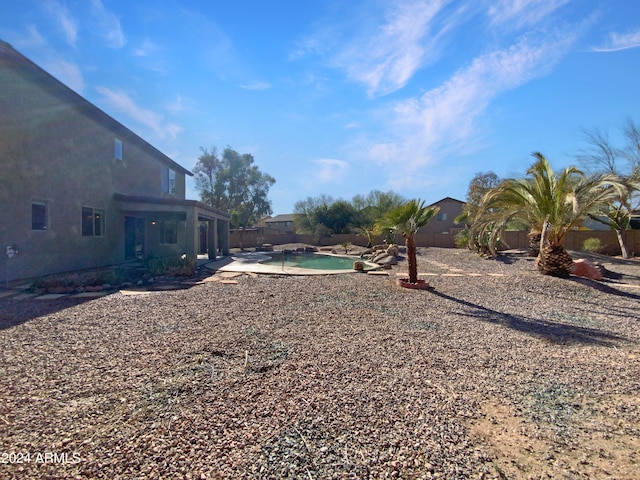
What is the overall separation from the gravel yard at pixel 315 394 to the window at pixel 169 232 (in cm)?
1261

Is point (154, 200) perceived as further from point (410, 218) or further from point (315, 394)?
point (315, 394)

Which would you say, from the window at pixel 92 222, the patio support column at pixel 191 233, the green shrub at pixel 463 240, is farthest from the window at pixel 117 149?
the green shrub at pixel 463 240

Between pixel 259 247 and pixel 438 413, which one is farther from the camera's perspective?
pixel 259 247

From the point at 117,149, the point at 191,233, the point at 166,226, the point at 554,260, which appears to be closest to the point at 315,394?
the point at 554,260

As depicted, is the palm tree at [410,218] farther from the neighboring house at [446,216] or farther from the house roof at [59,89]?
the neighboring house at [446,216]

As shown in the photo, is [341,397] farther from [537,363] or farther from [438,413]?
[537,363]

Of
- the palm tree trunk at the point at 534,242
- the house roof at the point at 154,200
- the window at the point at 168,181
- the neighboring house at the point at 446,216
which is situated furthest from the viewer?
the neighboring house at the point at 446,216

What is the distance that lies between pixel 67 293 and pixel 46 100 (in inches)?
265

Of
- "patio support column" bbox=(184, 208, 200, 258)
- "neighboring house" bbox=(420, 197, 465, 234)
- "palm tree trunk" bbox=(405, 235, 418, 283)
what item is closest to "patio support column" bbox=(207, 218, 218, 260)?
"patio support column" bbox=(184, 208, 200, 258)

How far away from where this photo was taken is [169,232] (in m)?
19.5

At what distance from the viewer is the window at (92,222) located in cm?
1245

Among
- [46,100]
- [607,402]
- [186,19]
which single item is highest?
[186,19]

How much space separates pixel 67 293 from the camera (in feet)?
26.9

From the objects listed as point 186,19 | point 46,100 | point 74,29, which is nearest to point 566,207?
point 186,19
